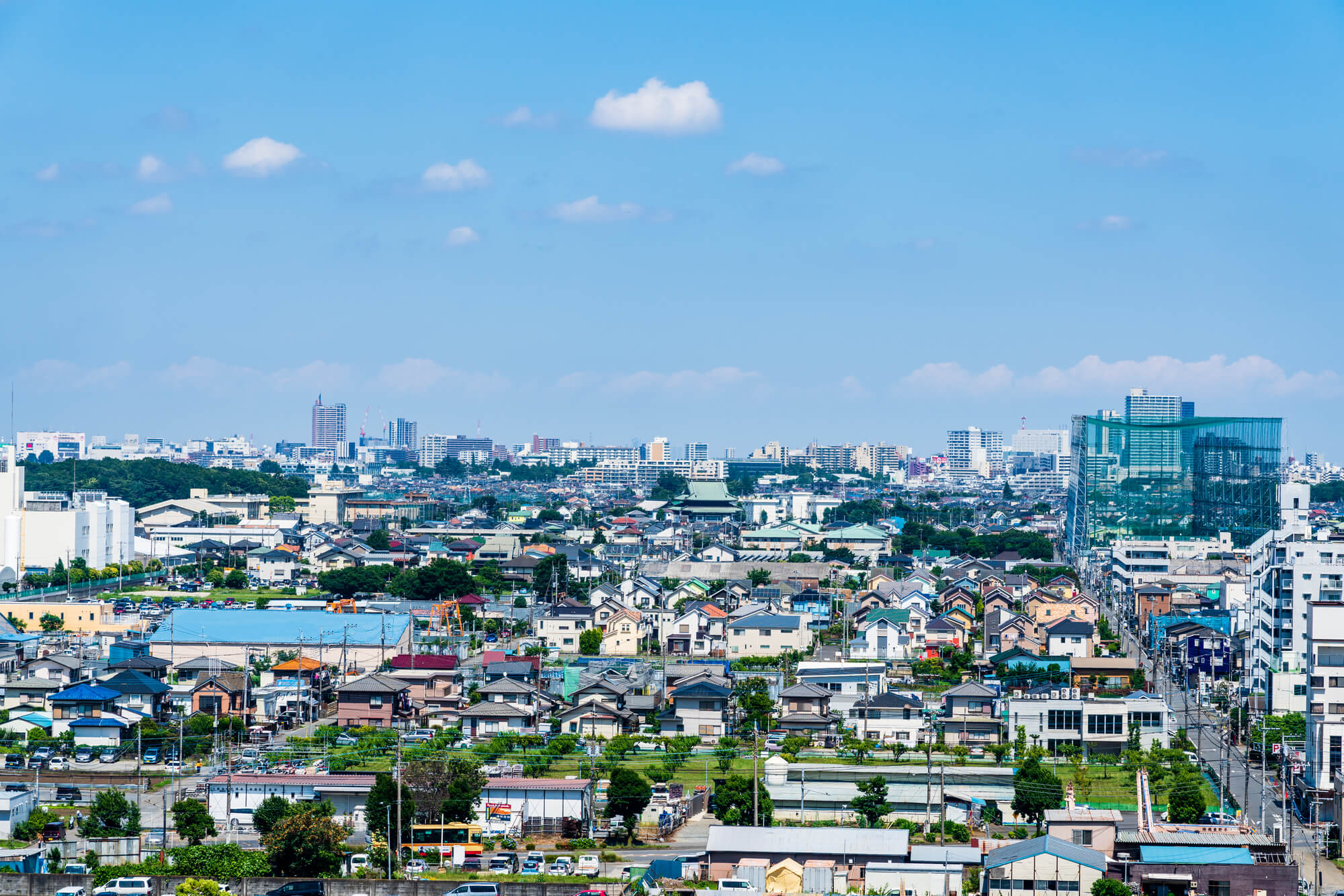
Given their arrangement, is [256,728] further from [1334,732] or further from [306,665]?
[1334,732]

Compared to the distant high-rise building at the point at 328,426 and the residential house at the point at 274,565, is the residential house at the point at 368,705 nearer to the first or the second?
the residential house at the point at 274,565

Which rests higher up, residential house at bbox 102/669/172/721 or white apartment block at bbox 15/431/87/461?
white apartment block at bbox 15/431/87/461

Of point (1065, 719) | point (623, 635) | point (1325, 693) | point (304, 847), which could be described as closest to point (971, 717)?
point (1065, 719)

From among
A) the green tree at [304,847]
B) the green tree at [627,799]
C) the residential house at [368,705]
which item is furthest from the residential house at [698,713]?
the green tree at [304,847]

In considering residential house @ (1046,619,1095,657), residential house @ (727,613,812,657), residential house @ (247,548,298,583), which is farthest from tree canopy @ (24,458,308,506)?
residential house @ (1046,619,1095,657)

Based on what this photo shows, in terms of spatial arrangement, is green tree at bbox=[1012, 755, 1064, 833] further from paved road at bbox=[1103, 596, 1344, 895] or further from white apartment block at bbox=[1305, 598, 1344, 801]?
white apartment block at bbox=[1305, 598, 1344, 801]

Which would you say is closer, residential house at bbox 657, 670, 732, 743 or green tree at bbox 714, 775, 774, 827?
green tree at bbox 714, 775, 774, 827

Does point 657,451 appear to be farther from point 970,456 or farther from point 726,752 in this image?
point 726,752
